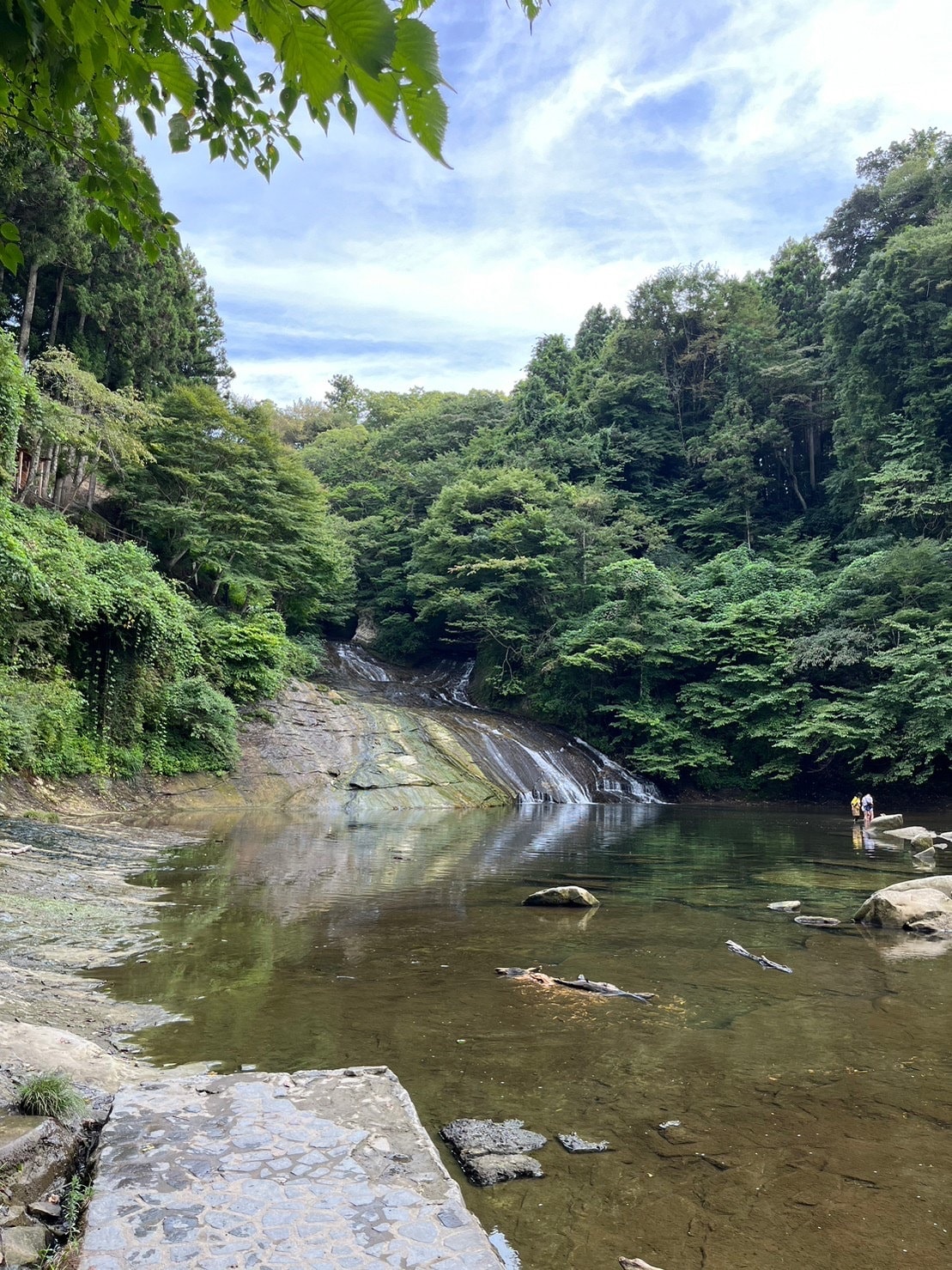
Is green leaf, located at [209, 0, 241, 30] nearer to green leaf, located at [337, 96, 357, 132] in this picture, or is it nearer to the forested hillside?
green leaf, located at [337, 96, 357, 132]

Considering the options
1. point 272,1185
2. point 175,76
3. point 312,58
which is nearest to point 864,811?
point 272,1185

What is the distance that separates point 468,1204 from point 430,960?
3231 millimetres

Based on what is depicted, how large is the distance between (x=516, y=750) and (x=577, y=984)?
19114mm

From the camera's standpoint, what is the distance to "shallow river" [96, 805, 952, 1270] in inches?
112

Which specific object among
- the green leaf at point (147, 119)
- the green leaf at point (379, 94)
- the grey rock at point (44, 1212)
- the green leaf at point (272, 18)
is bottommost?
the grey rock at point (44, 1212)

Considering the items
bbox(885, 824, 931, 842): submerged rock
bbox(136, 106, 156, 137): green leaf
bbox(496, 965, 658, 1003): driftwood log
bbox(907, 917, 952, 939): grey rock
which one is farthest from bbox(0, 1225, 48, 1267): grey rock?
bbox(885, 824, 931, 842): submerged rock

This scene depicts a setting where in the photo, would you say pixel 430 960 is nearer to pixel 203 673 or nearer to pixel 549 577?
pixel 203 673

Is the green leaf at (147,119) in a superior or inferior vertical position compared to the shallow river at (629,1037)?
superior

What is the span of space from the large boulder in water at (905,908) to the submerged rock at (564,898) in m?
2.77

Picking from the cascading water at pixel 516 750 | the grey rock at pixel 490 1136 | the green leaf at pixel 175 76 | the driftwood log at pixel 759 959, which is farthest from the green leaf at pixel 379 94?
the cascading water at pixel 516 750

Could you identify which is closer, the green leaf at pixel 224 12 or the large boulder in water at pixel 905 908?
the green leaf at pixel 224 12

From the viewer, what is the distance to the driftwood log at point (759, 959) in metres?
6.06

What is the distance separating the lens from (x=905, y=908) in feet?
25.1

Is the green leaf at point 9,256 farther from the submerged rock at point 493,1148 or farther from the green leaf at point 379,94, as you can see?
the submerged rock at point 493,1148
